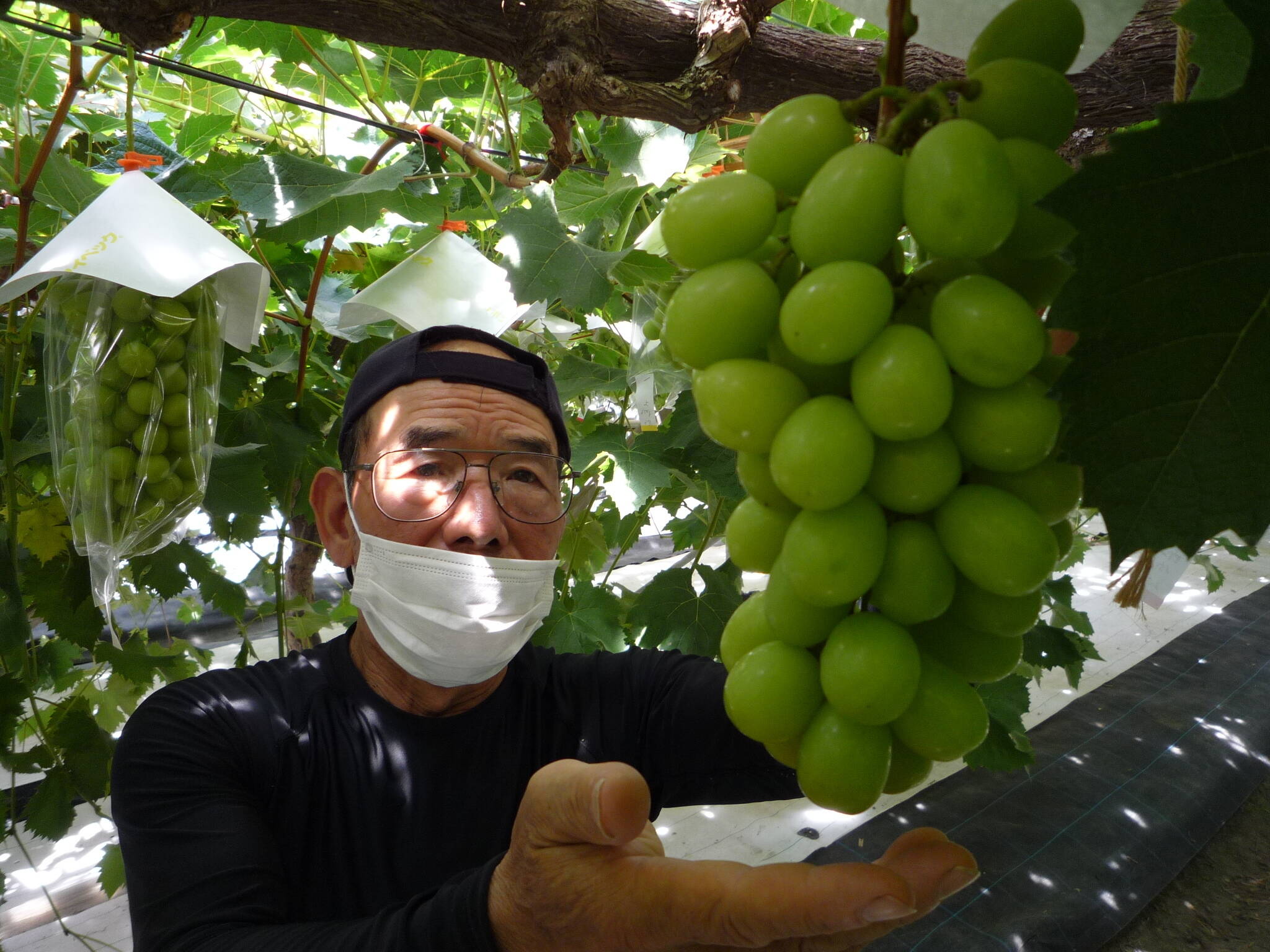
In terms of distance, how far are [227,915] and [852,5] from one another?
3.23 ft

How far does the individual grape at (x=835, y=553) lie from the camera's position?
37 centimetres

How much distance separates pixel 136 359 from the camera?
41.3 inches

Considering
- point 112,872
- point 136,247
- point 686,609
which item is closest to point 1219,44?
point 136,247

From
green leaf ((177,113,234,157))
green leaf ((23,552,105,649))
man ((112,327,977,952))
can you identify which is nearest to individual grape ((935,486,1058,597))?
man ((112,327,977,952))

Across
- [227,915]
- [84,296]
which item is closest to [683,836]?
[227,915]

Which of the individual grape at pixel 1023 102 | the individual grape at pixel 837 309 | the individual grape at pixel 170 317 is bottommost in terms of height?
the individual grape at pixel 170 317

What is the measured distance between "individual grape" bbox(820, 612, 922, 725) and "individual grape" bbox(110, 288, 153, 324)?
1005 millimetres

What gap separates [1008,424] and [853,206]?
111mm

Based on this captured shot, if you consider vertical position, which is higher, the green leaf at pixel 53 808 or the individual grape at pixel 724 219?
the individual grape at pixel 724 219

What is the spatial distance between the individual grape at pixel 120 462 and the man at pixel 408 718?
0.89 ft

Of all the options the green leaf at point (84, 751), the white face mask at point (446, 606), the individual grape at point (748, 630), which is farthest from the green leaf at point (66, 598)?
the individual grape at point (748, 630)

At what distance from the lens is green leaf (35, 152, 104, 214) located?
1168 mm

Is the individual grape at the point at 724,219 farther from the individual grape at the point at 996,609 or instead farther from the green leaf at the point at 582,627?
the green leaf at the point at 582,627

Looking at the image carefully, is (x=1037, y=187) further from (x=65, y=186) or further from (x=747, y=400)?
(x=65, y=186)
